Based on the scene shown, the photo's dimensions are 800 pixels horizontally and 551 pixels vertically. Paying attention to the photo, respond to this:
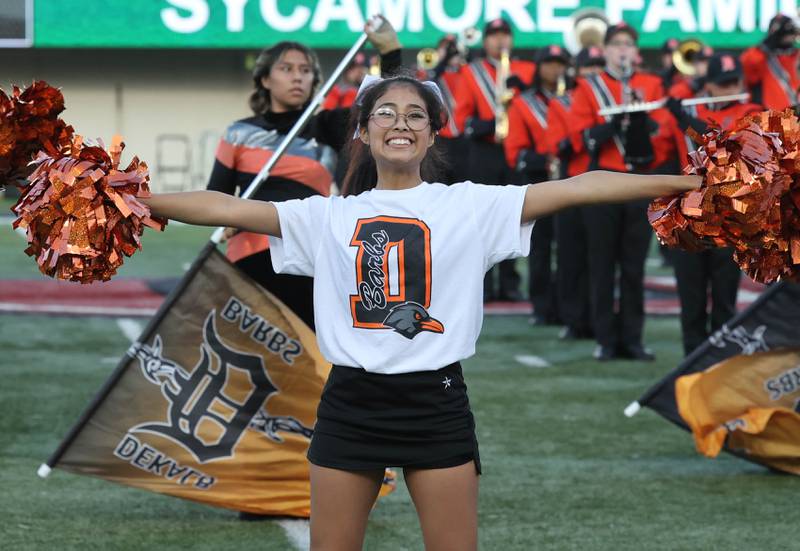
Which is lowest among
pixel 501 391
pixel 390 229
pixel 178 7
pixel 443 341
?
pixel 501 391

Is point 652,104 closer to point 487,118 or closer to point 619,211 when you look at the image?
point 619,211

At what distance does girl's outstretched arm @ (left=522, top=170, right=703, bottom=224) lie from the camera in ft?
10.8

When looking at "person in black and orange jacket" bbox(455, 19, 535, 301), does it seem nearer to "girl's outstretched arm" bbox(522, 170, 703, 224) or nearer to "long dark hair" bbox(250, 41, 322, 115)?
"long dark hair" bbox(250, 41, 322, 115)

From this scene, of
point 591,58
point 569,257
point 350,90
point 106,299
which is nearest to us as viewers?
point 569,257

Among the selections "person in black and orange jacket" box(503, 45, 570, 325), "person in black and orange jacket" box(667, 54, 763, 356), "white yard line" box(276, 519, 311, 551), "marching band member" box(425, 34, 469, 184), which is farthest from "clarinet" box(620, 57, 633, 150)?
"white yard line" box(276, 519, 311, 551)

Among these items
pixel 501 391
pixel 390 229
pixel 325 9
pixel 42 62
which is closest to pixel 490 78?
pixel 501 391

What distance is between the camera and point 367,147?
3777 mm

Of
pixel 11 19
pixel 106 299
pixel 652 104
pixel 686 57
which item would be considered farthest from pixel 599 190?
pixel 686 57

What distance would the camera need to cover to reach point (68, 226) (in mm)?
3203

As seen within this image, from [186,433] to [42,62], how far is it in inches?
808

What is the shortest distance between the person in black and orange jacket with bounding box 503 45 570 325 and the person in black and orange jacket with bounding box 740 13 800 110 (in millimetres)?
1924

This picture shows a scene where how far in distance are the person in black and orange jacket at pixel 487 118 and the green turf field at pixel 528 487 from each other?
3.54 metres

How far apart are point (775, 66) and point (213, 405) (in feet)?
17.1

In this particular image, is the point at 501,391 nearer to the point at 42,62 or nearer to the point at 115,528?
the point at 115,528
